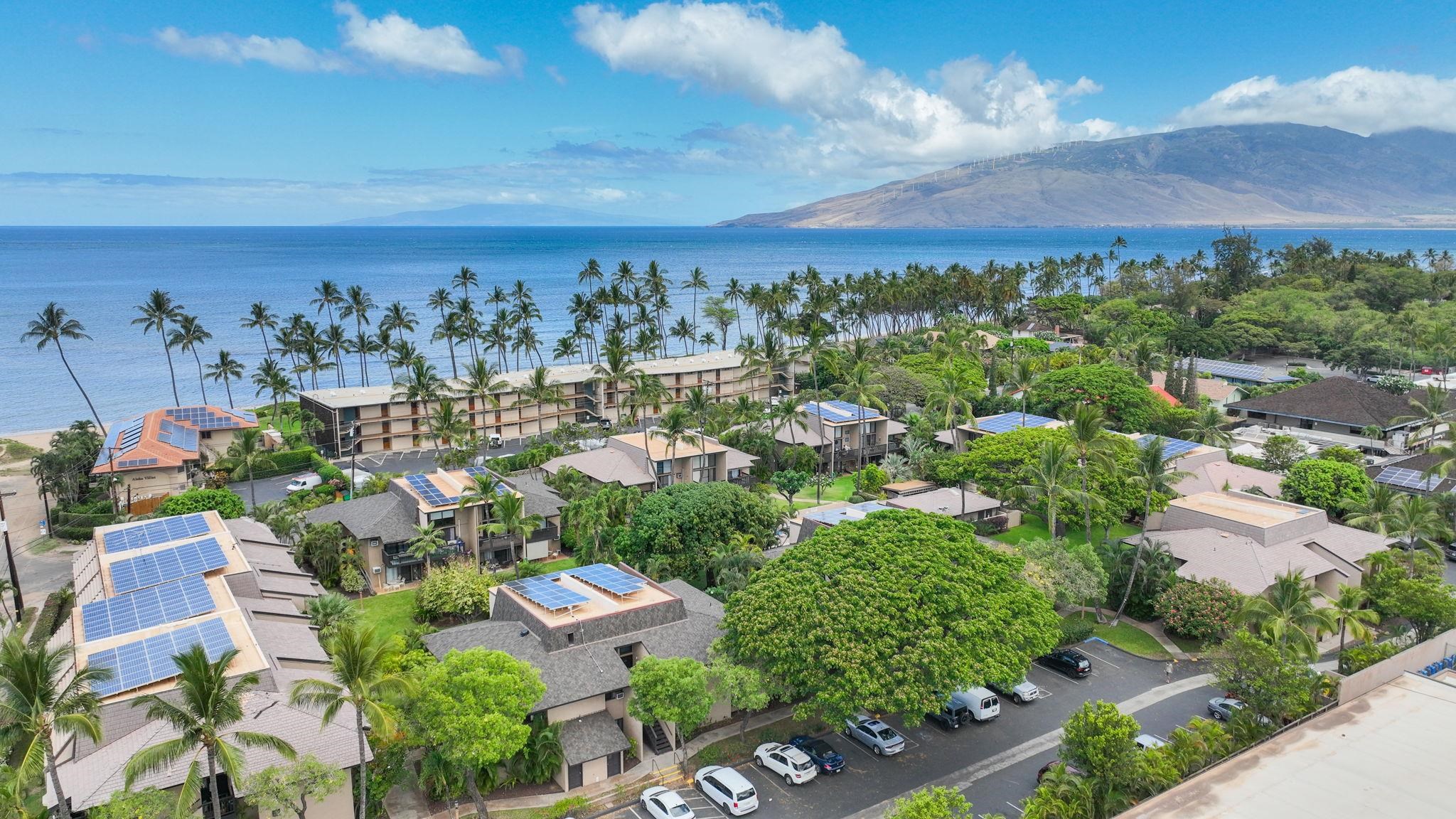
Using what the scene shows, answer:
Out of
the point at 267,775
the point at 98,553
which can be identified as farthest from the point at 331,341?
the point at 267,775

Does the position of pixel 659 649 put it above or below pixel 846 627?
below

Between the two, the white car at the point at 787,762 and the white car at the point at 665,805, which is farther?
the white car at the point at 787,762

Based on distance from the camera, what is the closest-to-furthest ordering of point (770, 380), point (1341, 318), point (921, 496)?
1. point (921, 496)
2. point (770, 380)
3. point (1341, 318)

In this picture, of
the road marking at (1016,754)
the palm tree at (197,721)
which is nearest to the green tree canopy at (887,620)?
the road marking at (1016,754)

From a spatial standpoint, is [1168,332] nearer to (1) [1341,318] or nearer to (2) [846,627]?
(1) [1341,318]

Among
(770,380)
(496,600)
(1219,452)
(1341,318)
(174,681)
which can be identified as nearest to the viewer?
(174,681)

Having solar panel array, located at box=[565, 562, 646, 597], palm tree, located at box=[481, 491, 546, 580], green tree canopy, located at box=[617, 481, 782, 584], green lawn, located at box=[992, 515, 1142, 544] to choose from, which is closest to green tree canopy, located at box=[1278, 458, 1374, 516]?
green lawn, located at box=[992, 515, 1142, 544]

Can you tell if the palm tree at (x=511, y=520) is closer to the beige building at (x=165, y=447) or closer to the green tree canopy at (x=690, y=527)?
the green tree canopy at (x=690, y=527)
